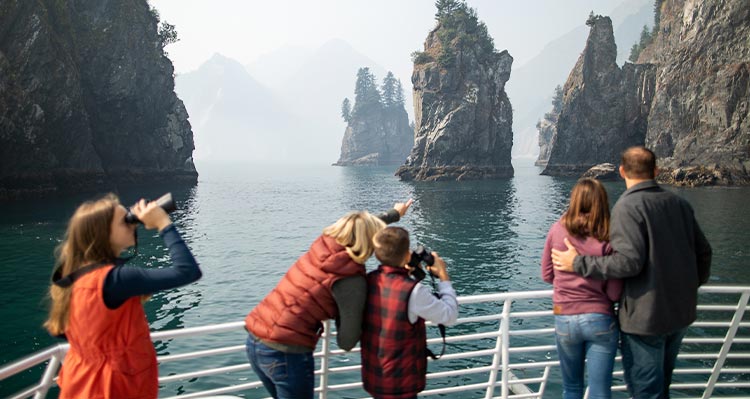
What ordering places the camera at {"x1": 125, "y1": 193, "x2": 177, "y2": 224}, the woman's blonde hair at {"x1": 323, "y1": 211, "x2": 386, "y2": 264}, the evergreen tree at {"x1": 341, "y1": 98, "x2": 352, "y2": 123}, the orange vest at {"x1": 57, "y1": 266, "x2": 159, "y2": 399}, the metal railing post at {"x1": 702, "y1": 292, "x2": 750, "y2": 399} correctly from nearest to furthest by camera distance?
the orange vest at {"x1": 57, "y1": 266, "x2": 159, "y2": 399}
the camera at {"x1": 125, "y1": 193, "x2": 177, "y2": 224}
the woman's blonde hair at {"x1": 323, "y1": 211, "x2": 386, "y2": 264}
the metal railing post at {"x1": 702, "y1": 292, "x2": 750, "y2": 399}
the evergreen tree at {"x1": 341, "y1": 98, "x2": 352, "y2": 123}

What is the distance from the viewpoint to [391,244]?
10.5 feet

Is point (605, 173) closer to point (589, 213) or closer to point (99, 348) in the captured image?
point (589, 213)

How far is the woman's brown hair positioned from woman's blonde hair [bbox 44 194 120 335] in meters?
3.09

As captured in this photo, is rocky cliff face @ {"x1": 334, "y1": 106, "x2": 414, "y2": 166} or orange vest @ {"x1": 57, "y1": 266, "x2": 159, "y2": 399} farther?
rocky cliff face @ {"x1": 334, "y1": 106, "x2": 414, "y2": 166}

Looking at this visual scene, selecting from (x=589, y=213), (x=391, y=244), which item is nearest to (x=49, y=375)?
(x=391, y=244)

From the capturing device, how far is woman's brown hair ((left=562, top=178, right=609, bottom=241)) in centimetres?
362

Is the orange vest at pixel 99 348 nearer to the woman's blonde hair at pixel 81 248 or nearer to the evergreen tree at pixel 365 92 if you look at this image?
the woman's blonde hair at pixel 81 248

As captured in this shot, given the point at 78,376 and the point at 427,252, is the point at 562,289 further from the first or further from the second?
the point at 78,376

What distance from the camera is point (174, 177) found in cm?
7350

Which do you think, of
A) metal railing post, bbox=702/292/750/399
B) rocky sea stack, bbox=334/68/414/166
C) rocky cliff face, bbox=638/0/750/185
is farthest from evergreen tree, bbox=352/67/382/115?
metal railing post, bbox=702/292/750/399

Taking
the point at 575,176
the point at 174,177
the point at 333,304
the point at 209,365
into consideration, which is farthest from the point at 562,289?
the point at 575,176

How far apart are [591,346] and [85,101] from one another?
205ft

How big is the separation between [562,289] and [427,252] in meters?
1.17

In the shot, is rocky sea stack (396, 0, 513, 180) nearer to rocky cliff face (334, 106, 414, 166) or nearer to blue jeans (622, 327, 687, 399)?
blue jeans (622, 327, 687, 399)
